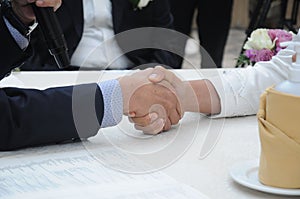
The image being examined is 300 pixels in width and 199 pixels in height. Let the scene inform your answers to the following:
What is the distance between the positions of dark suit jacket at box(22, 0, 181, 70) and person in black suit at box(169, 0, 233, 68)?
112cm

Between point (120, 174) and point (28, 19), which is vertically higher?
point (28, 19)

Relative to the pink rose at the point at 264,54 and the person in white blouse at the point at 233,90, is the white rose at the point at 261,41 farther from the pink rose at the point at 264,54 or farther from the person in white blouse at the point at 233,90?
the person in white blouse at the point at 233,90

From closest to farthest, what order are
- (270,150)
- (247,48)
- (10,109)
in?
(270,150) → (10,109) → (247,48)

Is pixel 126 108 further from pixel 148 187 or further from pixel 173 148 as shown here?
pixel 148 187

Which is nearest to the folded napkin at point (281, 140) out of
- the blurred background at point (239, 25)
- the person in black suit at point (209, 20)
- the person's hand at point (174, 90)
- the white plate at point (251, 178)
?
the white plate at point (251, 178)

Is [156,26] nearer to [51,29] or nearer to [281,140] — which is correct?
[51,29]

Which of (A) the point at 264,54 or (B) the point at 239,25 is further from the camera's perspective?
(B) the point at 239,25

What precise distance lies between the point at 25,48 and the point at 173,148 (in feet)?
1.04

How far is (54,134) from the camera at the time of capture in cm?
94

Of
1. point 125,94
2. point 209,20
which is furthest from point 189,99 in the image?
point 209,20

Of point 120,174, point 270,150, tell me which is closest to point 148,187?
point 120,174

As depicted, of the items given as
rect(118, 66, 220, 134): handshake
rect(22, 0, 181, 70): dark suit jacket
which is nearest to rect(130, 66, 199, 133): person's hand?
rect(118, 66, 220, 134): handshake

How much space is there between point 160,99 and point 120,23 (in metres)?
0.97

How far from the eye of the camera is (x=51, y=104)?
0.95 metres
